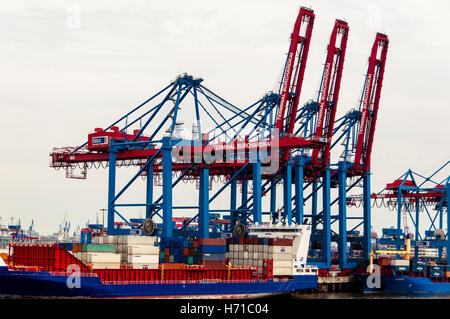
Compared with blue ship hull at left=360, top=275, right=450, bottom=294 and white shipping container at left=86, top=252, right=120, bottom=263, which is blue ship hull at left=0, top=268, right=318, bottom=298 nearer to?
white shipping container at left=86, top=252, right=120, bottom=263

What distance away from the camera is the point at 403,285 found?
90812 mm

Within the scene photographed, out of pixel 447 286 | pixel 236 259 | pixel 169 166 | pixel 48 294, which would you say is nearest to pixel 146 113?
pixel 169 166

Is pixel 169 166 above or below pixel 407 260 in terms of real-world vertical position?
above

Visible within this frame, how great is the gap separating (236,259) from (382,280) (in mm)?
22710

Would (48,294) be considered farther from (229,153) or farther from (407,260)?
(407,260)

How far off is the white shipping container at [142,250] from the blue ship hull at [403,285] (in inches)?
1228

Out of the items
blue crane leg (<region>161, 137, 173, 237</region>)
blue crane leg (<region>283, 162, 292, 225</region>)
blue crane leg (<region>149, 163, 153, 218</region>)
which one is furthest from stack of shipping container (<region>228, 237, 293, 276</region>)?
blue crane leg (<region>149, 163, 153, 218</region>)

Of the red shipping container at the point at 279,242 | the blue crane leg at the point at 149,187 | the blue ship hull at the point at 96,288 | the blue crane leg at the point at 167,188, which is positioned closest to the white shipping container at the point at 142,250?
the blue ship hull at the point at 96,288

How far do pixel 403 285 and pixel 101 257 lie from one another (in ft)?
125

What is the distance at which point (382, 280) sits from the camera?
91.9 meters

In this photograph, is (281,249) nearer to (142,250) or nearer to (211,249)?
(211,249)

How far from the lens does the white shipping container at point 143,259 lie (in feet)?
223

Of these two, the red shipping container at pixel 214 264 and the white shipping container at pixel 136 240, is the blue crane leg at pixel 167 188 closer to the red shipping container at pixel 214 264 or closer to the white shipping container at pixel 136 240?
the red shipping container at pixel 214 264

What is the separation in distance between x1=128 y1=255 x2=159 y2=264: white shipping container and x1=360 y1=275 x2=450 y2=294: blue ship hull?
3111 cm
